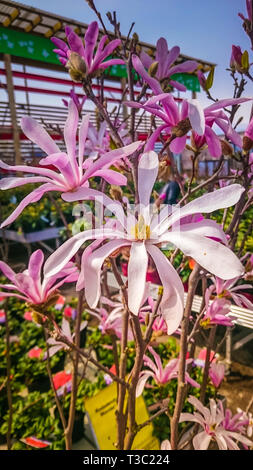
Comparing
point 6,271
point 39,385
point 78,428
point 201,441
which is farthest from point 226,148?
point 39,385

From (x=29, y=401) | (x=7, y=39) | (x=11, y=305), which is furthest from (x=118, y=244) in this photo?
(x=7, y=39)

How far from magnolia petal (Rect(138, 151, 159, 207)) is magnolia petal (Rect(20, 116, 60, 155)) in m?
0.11

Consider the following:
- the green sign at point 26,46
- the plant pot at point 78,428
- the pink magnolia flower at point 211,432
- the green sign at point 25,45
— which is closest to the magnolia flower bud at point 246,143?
the pink magnolia flower at point 211,432

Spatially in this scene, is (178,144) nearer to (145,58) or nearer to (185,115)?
(185,115)

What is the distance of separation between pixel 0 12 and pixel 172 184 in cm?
276

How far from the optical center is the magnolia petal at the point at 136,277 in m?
0.25

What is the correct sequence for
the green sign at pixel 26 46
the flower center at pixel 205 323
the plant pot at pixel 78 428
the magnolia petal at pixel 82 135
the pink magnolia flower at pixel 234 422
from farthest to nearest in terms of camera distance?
the green sign at pixel 26 46 → the plant pot at pixel 78 428 → the pink magnolia flower at pixel 234 422 → the flower center at pixel 205 323 → the magnolia petal at pixel 82 135

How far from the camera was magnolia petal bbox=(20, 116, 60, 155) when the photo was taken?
327mm

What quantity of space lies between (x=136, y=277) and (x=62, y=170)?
0.50 feet

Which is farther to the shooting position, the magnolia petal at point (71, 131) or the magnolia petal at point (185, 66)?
the magnolia petal at point (185, 66)

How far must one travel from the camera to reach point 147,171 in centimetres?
33

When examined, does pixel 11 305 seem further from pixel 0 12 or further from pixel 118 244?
pixel 0 12

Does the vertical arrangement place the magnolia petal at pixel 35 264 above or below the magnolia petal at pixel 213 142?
below

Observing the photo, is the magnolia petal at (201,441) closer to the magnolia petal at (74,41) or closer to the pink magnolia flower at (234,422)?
the pink magnolia flower at (234,422)
